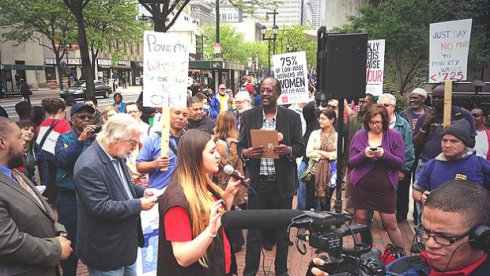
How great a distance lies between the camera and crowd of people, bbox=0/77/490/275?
213 centimetres

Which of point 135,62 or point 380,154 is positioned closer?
point 380,154

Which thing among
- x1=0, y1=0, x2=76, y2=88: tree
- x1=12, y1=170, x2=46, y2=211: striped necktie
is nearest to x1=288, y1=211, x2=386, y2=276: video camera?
x1=12, y1=170, x2=46, y2=211: striped necktie

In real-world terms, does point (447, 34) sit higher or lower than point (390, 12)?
lower

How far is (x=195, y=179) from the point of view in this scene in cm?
237

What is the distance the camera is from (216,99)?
1180 centimetres

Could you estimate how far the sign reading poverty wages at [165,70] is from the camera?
4123 mm

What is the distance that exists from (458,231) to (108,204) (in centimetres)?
230

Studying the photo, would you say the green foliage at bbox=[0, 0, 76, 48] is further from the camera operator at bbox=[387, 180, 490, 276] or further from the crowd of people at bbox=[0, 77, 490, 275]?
the camera operator at bbox=[387, 180, 490, 276]

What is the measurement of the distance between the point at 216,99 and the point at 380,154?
319 inches

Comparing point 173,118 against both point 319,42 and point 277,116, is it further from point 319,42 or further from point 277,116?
point 319,42

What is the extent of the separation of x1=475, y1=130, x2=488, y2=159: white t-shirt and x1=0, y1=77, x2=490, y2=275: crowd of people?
14 millimetres

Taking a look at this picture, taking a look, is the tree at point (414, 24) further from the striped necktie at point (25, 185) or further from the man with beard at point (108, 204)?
the striped necktie at point (25, 185)

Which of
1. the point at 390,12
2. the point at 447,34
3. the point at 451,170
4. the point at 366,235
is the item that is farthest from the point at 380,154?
the point at 390,12

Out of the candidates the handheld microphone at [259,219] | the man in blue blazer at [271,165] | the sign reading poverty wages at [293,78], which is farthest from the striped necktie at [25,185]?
the sign reading poverty wages at [293,78]
